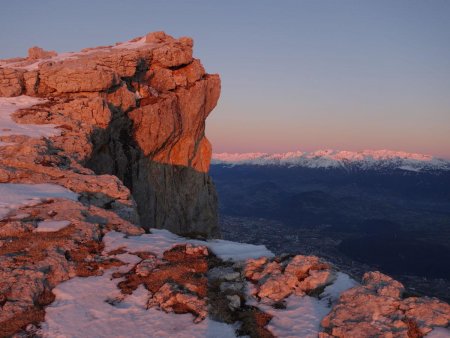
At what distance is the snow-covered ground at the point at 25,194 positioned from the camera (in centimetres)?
2456

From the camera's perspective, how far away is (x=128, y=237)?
2375 cm

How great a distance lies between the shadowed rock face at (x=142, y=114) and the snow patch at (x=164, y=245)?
18.0 m

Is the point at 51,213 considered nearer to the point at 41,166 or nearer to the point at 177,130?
the point at 41,166

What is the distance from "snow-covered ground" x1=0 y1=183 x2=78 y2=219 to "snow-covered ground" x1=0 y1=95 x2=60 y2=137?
12.1 m

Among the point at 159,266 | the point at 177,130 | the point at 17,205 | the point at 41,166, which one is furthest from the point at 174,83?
the point at 159,266

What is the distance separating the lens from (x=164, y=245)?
2325 centimetres

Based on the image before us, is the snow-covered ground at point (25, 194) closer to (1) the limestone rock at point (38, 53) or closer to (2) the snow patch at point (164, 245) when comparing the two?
(2) the snow patch at point (164, 245)

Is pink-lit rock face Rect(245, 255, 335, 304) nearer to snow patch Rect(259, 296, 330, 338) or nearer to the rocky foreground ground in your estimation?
the rocky foreground ground

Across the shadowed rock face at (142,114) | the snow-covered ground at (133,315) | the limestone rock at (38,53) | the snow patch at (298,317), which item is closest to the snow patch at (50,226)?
the snow-covered ground at (133,315)

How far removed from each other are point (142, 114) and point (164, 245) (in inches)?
1589

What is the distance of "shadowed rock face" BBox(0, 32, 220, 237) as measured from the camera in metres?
48.4

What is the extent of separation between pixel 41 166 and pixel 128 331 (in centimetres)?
2269

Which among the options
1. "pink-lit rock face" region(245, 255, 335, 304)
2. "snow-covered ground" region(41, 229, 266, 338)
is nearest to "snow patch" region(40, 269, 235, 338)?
"snow-covered ground" region(41, 229, 266, 338)

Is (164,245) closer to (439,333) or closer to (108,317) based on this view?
(108,317)
